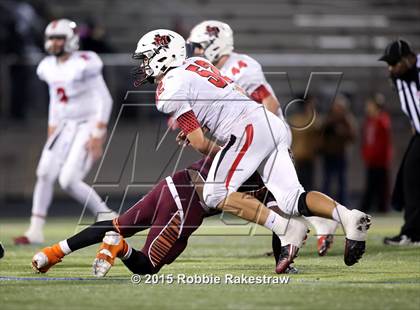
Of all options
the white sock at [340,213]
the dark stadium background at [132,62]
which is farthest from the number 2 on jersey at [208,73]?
the dark stadium background at [132,62]

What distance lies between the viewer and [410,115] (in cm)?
887

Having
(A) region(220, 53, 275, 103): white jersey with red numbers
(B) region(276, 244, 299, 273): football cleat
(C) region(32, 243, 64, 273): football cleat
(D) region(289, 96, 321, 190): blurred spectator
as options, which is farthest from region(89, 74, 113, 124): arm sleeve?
(D) region(289, 96, 321, 190): blurred spectator

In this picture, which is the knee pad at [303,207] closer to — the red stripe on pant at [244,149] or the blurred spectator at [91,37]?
the red stripe on pant at [244,149]

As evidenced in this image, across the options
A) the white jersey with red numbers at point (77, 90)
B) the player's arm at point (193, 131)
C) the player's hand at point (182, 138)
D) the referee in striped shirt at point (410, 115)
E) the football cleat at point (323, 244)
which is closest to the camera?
the player's arm at point (193, 131)

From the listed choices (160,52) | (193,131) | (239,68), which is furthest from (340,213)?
(239,68)

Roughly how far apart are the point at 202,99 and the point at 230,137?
0.32 m

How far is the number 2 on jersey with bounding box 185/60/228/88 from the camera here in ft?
21.3

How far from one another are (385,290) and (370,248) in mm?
2827

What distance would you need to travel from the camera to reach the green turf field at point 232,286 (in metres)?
5.23

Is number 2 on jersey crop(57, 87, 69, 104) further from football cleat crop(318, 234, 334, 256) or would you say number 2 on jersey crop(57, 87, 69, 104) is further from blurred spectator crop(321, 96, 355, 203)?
blurred spectator crop(321, 96, 355, 203)

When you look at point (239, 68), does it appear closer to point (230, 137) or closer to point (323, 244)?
point (323, 244)

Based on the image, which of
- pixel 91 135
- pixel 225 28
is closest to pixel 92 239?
pixel 225 28

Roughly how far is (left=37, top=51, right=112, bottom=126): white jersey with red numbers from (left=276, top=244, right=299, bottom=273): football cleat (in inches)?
143

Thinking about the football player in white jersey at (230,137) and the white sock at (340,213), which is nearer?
the white sock at (340,213)
